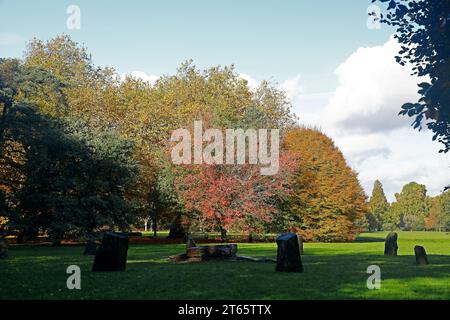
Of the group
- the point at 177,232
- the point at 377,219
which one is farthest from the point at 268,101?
the point at 377,219

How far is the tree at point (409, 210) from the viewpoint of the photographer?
150375 mm

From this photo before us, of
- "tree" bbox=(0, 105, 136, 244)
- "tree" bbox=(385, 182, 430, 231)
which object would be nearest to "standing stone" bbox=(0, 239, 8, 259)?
"tree" bbox=(0, 105, 136, 244)

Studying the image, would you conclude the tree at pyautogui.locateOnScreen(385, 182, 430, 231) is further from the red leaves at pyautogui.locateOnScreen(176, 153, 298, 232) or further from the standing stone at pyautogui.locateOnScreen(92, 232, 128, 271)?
the standing stone at pyautogui.locateOnScreen(92, 232, 128, 271)

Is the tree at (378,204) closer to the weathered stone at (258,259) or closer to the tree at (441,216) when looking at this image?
the tree at (441,216)

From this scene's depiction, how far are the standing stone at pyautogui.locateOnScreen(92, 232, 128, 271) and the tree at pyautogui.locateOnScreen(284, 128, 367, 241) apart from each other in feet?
117

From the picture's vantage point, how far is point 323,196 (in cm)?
5284

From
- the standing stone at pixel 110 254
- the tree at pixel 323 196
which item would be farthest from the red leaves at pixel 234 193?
the standing stone at pixel 110 254

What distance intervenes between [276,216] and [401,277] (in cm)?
3465

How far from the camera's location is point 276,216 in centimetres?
5144

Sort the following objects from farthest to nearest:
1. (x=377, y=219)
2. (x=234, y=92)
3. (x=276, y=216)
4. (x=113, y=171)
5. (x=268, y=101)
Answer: (x=377, y=219)
(x=268, y=101)
(x=234, y=92)
(x=276, y=216)
(x=113, y=171)

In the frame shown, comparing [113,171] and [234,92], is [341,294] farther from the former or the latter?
[234,92]

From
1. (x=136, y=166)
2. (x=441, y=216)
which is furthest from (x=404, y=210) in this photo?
(x=136, y=166)

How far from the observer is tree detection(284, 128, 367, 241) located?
2056 inches
